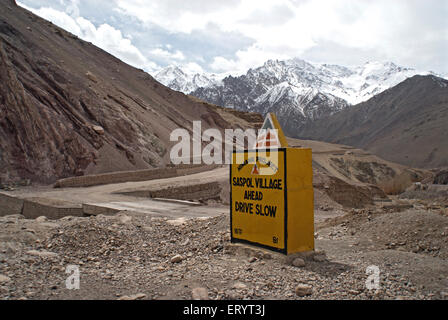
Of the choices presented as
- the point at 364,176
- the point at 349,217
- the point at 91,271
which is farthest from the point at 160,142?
the point at 364,176

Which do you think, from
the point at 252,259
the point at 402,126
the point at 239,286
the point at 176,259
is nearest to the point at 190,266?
the point at 176,259

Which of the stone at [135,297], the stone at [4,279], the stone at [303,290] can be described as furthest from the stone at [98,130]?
the stone at [303,290]

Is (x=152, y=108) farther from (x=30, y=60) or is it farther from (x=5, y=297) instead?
(x=5, y=297)

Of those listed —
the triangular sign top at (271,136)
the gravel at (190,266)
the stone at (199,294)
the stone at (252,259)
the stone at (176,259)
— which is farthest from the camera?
the triangular sign top at (271,136)

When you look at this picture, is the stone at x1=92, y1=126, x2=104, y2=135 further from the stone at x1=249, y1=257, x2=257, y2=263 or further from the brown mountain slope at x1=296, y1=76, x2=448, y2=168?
the brown mountain slope at x1=296, y1=76, x2=448, y2=168

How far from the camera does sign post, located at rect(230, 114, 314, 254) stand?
514cm

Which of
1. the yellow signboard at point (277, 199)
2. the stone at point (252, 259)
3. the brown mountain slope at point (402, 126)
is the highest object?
the brown mountain slope at point (402, 126)

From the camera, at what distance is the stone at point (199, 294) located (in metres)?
3.94

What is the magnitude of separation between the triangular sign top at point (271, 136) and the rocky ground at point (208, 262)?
5.20ft

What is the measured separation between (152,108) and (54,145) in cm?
1815

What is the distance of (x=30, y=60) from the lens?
24.2 metres

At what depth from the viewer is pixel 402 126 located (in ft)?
280

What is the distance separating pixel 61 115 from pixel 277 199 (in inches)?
782

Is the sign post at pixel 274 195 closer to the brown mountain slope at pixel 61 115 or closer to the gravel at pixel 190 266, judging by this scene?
the gravel at pixel 190 266
